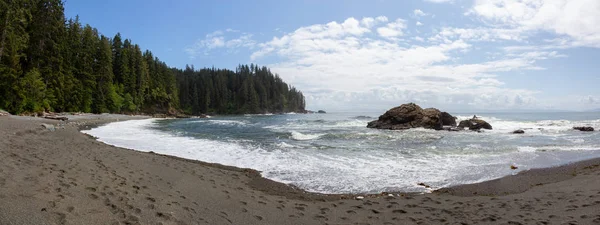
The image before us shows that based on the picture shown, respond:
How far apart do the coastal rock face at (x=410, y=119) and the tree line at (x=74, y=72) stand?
41.7 m

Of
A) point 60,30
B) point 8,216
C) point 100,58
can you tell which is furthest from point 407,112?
point 100,58

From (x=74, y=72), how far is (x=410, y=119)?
5605 centimetres

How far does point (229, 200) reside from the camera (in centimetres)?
677

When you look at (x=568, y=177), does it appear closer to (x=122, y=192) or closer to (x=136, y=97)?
(x=122, y=192)

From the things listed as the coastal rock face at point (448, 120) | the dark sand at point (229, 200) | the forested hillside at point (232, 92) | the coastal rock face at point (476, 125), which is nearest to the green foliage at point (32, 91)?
the dark sand at point (229, 200)

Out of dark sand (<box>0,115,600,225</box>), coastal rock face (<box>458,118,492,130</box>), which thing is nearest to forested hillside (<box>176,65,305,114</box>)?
coastal rock face (<box>458,118,492,130</box>)

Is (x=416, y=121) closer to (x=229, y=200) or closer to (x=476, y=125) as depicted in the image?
(x=476, y=125)

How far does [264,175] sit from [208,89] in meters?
111

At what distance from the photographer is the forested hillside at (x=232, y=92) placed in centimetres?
11375

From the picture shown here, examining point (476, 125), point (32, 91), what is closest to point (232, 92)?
point (32, 91)

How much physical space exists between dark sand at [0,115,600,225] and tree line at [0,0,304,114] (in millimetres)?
35561

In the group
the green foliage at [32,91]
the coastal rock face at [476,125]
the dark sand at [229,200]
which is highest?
the green foliage at [32,91]

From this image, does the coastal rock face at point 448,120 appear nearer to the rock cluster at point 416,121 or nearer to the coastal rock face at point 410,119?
the coastal rock face at point 410,119

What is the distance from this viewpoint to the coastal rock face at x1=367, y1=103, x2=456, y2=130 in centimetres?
3434
